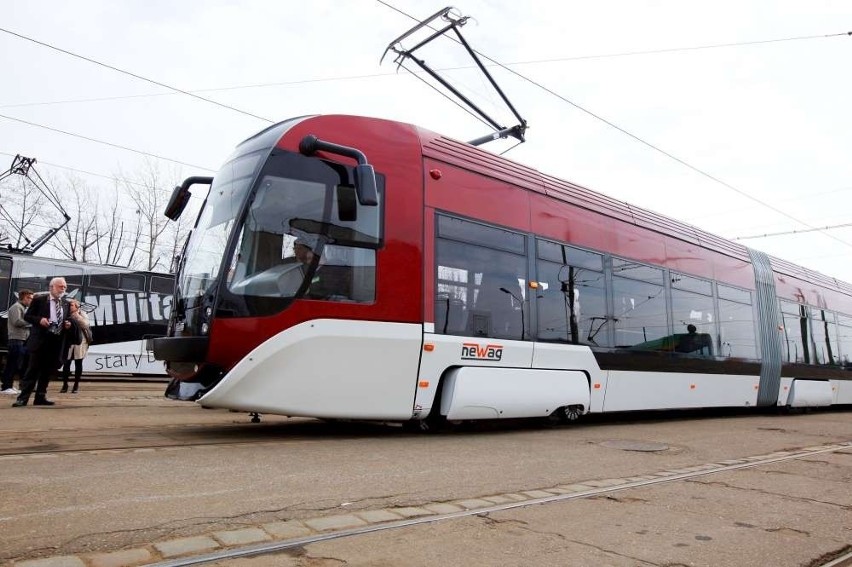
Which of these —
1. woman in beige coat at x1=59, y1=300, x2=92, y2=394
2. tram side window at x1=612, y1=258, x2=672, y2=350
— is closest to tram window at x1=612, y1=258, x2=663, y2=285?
tram side window at x1=612, y1=258, x2=672, y2=350

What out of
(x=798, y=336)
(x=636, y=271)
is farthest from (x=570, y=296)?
(x=798, y=336)

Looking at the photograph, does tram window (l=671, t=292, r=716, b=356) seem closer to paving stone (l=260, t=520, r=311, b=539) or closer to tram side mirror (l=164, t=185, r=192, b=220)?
tram side mirror (l=164, t=185, r=192, b=220)

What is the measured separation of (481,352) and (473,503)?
3095 millimetres

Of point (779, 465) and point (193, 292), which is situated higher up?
point (193, 292)

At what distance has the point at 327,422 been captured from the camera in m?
8.14

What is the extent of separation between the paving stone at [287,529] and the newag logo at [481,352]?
12.2 ft

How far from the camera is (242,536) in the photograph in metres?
3.08

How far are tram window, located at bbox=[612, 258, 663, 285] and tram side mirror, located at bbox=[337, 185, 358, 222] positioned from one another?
4.63 m

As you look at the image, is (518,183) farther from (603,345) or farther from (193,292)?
(193,292)

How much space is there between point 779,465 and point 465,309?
3.50 metres

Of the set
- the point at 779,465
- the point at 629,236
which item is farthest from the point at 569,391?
the point at 629,236

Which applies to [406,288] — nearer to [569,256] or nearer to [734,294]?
[569,256]

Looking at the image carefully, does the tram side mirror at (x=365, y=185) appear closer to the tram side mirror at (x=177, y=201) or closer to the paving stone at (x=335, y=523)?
the tram side mirror at (x=177, y=201)

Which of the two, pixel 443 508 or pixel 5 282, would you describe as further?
pixel 5 282
